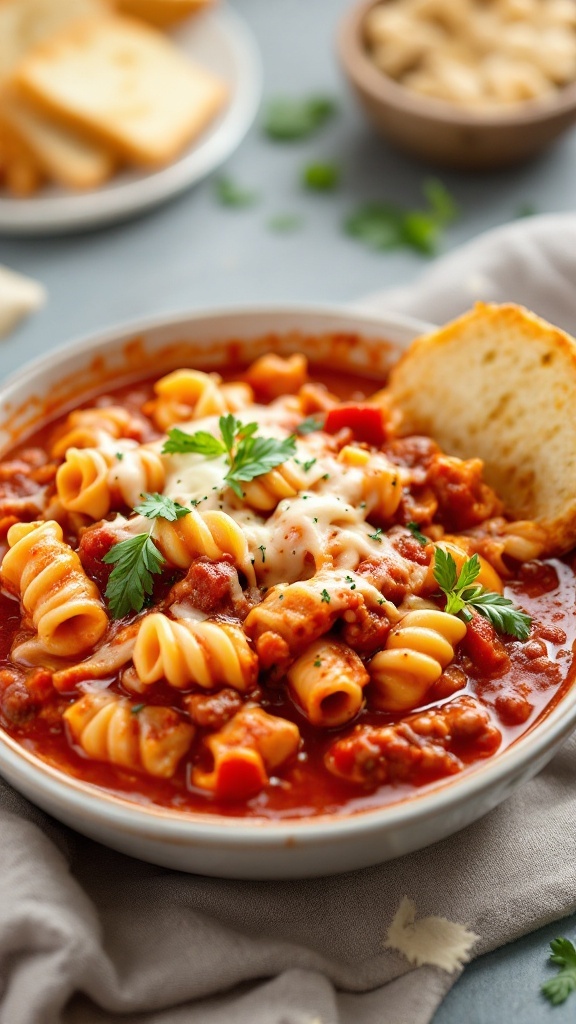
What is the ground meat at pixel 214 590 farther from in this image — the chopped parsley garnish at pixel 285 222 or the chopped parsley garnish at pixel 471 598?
the chopped parsley garnish at pixel 285 222

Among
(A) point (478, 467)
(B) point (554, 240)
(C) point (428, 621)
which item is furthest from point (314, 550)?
(B) point (554, 240)

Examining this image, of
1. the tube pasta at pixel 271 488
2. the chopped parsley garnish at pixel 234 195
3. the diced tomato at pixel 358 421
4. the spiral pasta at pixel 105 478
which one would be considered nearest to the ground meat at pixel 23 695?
the spiral pasta at pixel 105 478

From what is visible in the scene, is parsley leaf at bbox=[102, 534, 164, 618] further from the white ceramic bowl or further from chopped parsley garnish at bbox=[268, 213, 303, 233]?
chopped parsley garnish at bbox=[268, 213, 303, 233]

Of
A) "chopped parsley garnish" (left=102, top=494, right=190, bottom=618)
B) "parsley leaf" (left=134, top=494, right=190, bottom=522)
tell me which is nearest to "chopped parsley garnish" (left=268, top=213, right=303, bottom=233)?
"parsley leaf" (left=134, top=494, right=190, bottom=522)

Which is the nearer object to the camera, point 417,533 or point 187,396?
point 417,533

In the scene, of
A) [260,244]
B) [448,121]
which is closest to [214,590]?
[260,244]

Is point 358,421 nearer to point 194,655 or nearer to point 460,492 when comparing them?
point 460,492
